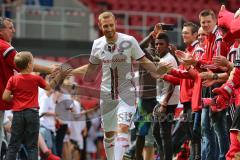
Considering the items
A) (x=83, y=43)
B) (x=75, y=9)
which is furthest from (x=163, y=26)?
(x=75, y=9)

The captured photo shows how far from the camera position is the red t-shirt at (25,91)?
11.5 meters

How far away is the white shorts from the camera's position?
35.9 ft

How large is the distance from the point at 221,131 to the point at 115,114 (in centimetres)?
144

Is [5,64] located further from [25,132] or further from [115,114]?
[115,114]

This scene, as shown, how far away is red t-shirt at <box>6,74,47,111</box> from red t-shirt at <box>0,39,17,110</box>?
0.17m

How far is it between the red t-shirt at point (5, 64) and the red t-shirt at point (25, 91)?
0.56 ft

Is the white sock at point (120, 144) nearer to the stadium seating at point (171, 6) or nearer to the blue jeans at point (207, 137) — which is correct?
the blue jeans at point (207, 137)

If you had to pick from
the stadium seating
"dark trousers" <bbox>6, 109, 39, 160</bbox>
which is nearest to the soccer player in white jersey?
"dark trousers" <bbox>6, 109, 39, 160</bbox>

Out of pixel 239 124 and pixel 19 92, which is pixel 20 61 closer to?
pixel 19 92

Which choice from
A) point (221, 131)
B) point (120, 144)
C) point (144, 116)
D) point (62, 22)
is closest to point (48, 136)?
point (144, 116)

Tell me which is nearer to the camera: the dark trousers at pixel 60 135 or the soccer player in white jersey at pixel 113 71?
the soccer player in white jersey at pixel 113 71

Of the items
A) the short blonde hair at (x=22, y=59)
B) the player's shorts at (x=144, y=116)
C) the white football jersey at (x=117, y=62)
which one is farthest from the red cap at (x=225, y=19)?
the player's shorts at (x=144, y=116)

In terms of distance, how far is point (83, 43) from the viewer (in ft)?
87.7

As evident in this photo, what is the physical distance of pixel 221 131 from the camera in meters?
10.9
